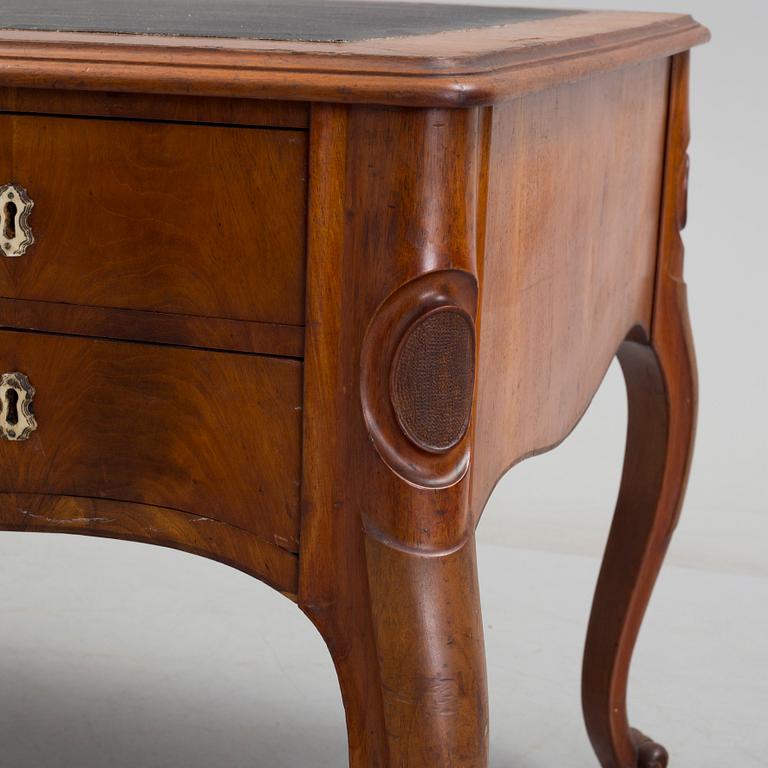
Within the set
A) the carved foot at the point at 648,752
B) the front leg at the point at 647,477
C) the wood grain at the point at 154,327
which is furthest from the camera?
the carved foot at the point at 648,752

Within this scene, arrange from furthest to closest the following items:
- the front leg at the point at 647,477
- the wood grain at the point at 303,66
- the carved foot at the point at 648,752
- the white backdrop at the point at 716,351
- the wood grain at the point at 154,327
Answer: the white backdrop at the point at 716,351 → the carved foot at the point at 648,752 → the front leg at the point at 647,477 → the wood grain at the point at 154,327 → the wood grain at the point at 303,66

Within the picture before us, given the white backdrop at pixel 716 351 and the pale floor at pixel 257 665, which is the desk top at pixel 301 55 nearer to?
the pale floor at pixel 257 665

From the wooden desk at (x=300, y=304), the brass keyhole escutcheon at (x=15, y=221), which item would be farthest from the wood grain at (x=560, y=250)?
the brass keyhole escutcheon at (x=15, y=221)

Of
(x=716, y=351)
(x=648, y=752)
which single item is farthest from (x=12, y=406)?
(x=716, y=351)

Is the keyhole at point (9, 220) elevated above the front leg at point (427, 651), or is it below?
above

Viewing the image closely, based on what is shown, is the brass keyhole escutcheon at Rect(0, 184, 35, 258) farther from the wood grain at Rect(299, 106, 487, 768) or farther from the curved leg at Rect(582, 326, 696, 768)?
the curved leg at Rect(582, 326, 696, 768)

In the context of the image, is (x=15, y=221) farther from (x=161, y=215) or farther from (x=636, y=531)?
(x=636, y=531)

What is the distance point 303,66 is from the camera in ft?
2.76

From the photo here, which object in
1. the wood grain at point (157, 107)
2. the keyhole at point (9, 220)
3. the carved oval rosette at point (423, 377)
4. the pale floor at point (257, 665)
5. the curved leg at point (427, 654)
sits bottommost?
the pale floor at point (257, 665)

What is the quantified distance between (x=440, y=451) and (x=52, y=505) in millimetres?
280

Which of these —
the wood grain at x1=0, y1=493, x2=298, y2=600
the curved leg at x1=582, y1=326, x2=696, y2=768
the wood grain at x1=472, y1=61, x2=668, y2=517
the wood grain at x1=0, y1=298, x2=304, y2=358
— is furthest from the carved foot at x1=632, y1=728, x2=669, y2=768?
the wood grain at x1=0, y1=298, x2=304, y2=358

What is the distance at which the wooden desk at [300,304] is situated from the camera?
2.83 ft

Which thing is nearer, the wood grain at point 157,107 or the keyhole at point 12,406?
Result: the wood grain at point 157,107

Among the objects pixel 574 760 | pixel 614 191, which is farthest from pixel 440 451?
pixel 574 760
